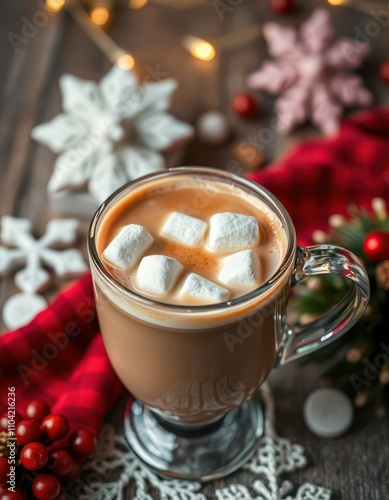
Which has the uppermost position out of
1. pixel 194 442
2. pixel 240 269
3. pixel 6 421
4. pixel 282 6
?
pixel 240 269

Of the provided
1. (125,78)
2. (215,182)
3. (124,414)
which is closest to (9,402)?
(124,414)

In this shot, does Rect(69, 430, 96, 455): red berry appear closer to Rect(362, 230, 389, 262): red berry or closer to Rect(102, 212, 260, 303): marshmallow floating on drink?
Rect(102, 212, 260, 303): marshmallow floating on drink

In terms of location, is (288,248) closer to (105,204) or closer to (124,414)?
(105,204)

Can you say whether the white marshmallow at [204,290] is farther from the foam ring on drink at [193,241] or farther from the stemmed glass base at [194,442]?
the stemmed glass base at [194,442]

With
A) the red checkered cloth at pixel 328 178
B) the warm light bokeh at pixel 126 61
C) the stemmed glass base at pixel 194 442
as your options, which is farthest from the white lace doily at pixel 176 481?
the warm light bokeh at pixel 126 61

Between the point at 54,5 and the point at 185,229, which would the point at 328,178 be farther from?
the point at 54,5

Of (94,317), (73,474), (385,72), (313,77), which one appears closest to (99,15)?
(313,77)
